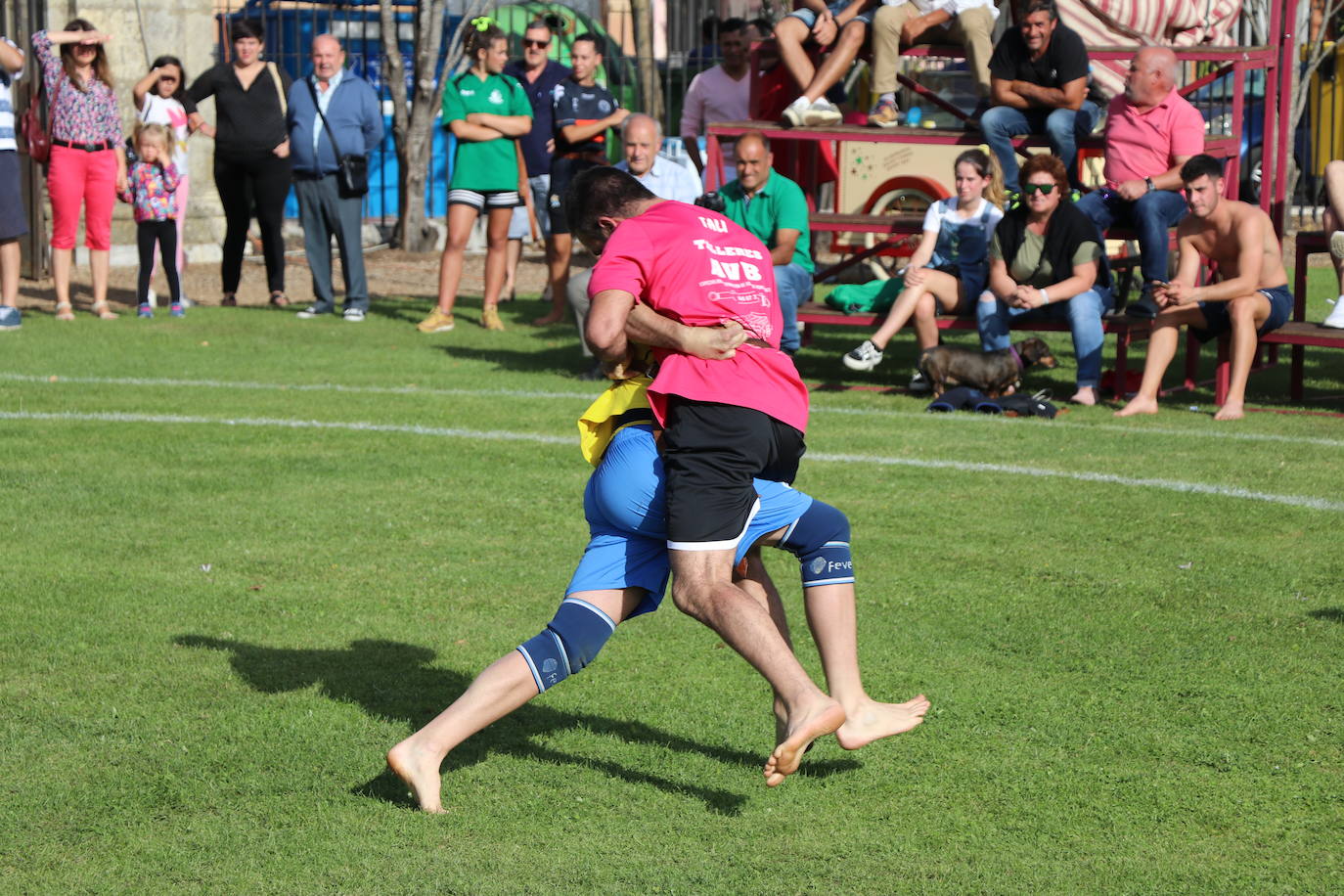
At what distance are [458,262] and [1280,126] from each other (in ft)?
20.6

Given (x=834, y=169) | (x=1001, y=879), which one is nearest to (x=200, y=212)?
(x=834, y=169)

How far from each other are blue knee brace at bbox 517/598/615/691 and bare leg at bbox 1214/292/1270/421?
681cm

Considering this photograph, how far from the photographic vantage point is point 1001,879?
3.84 metres

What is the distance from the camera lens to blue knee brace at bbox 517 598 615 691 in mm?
4160

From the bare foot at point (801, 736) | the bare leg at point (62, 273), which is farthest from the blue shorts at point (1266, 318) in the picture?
the bare leg at point (62, 273)

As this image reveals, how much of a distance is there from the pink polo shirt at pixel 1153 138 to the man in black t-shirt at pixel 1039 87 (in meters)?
0.48

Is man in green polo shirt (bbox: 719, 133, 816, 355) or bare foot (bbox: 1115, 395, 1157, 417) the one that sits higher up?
man in green polo shirt (bbox: 719, 133, 816, 355)

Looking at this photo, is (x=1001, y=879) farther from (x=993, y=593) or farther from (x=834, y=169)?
(x=834, y=169)

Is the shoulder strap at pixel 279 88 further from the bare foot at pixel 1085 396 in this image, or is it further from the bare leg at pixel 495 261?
the bare foot at pixel 1085 396

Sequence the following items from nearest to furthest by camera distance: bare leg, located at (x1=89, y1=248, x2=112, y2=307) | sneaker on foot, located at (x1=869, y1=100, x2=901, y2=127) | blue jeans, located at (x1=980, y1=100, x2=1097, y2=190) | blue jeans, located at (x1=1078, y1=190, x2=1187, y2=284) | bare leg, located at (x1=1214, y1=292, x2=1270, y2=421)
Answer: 1. bare leg, located at (x1=1214, y1=292, x2=1270, y2=421)
2. blue jeans, located at (x1=1078, y1=190, x2=1187, y2=284)
3. blue jeans, located at (x1=980, y1=100, x2=1097, y2=190)
4. sneaker on foot, located at (x1=869, y1=100, x2=901, y2=127)
5. bare leg, located at (x1=89, y1=248, x2=112, y2=307)

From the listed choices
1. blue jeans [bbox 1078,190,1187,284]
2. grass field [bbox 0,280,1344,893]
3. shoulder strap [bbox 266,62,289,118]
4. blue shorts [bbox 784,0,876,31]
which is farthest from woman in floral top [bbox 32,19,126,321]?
blue jeans [bbox 1078,190,1187,284]

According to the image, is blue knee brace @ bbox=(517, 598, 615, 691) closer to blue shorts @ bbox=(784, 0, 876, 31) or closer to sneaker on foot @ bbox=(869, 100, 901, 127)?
sneaker on foot @ bbox=(869, 100, 901, 127)

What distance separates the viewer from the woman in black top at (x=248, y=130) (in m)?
14.7

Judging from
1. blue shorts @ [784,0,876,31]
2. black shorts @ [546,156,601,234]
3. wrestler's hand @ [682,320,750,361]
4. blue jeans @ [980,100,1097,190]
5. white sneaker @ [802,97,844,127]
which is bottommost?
wrestler's hand @ [682,320,750,361]
